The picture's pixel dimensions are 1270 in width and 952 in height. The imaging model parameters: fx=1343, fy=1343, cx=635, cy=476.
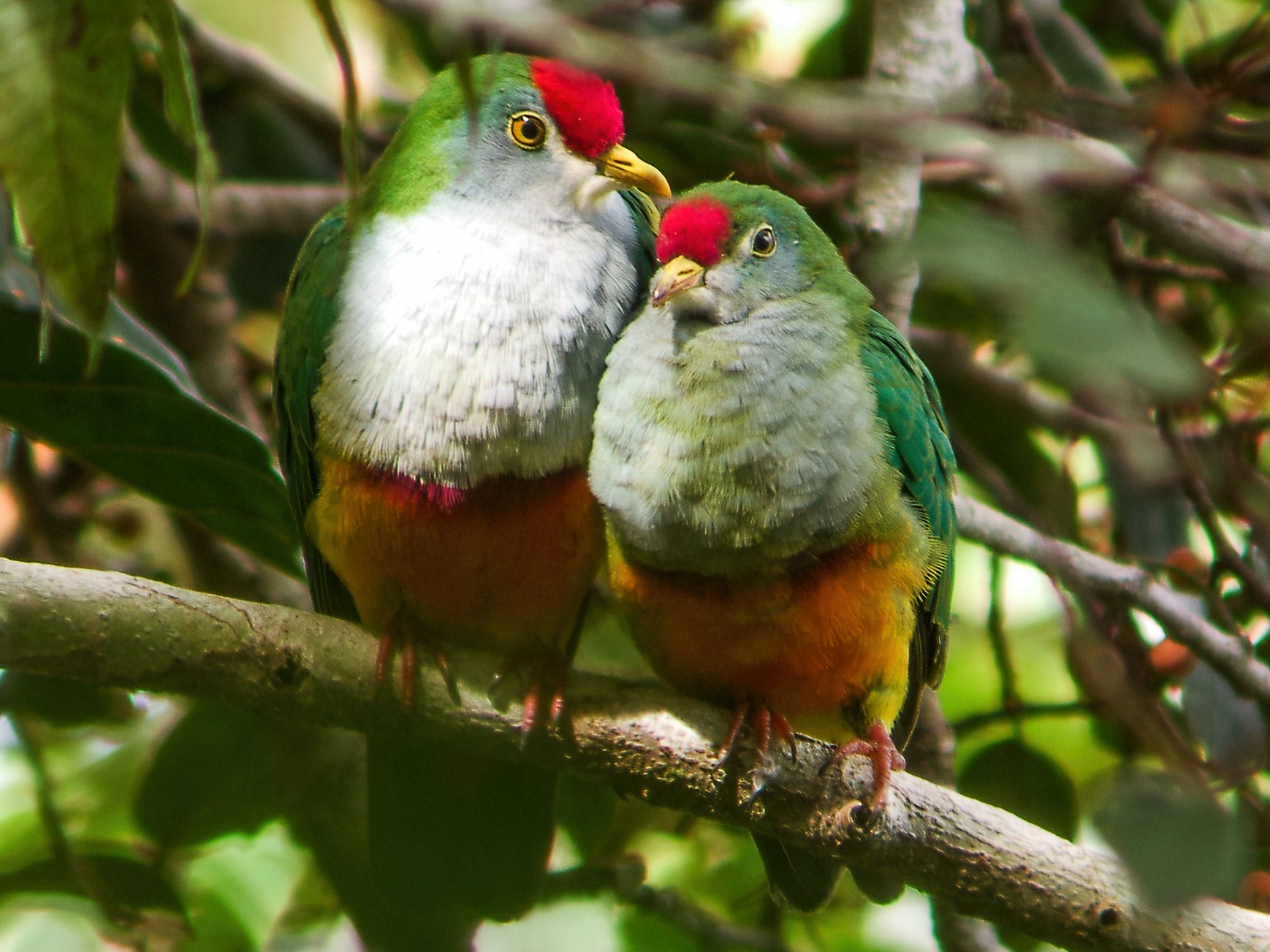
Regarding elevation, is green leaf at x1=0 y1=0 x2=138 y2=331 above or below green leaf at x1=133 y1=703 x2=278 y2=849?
above

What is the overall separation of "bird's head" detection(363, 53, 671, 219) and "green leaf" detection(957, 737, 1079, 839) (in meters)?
1.57

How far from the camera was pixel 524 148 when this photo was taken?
277cm

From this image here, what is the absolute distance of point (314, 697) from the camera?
220 centimetres

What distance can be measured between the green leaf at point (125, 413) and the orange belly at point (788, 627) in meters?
0.77

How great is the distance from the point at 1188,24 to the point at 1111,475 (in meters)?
1.98

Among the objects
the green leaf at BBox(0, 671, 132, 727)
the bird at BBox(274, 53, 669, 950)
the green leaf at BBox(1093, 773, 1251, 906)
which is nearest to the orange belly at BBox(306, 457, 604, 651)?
the bird at BBox(274, 53, 669, 950)

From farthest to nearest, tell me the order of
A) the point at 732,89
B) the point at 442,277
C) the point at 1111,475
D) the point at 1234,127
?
the point at 1111,475, the point at 442,277, the point at 1234,127, the point at 732,89

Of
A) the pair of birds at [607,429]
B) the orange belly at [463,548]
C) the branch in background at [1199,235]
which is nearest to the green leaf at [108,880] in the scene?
the pair of birds at [607,429]

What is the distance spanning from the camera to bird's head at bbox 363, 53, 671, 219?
271 centimetres

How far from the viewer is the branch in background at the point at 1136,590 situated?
9.73ft

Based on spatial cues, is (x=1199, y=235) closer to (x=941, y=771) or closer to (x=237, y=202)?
(x=941, y=771)

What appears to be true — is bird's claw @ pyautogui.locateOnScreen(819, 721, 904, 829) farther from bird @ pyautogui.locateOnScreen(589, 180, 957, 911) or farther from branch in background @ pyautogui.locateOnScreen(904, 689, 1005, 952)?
branch in background @ pyautogui.locateOnScreen(904, 689, 1005, 952)

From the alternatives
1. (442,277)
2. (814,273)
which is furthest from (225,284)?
(814,273)

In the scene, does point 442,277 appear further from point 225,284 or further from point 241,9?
point 241,9
